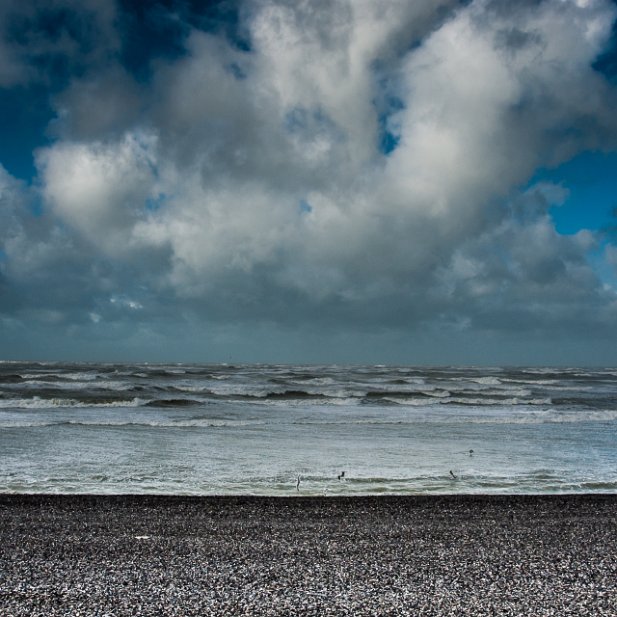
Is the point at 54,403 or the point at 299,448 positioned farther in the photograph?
the point at 54,403

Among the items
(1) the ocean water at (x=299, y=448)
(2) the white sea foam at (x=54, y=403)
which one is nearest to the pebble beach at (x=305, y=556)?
(1) the ocean water at (x=299, y=448)

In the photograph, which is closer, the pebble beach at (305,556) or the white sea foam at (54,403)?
the pebble beach at (305,556)

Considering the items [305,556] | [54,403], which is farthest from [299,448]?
[54,403]

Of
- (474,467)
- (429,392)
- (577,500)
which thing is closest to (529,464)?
(474,467)

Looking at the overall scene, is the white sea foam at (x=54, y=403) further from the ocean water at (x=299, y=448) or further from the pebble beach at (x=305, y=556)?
the pebble beach at (x=305, y=556)

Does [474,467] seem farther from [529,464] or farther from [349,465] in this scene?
[349,465]

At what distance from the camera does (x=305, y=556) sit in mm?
6199

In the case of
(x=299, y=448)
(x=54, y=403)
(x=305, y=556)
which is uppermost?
(x=305, y=556)

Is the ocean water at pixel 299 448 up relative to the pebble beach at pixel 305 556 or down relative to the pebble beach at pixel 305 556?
down

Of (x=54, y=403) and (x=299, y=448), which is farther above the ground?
(x=299, y=448)

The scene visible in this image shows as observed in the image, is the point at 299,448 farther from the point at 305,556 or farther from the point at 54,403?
the point at 54,403

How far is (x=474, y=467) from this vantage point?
12.7 m

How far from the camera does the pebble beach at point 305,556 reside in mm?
4922

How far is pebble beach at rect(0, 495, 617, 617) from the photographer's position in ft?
16.1
